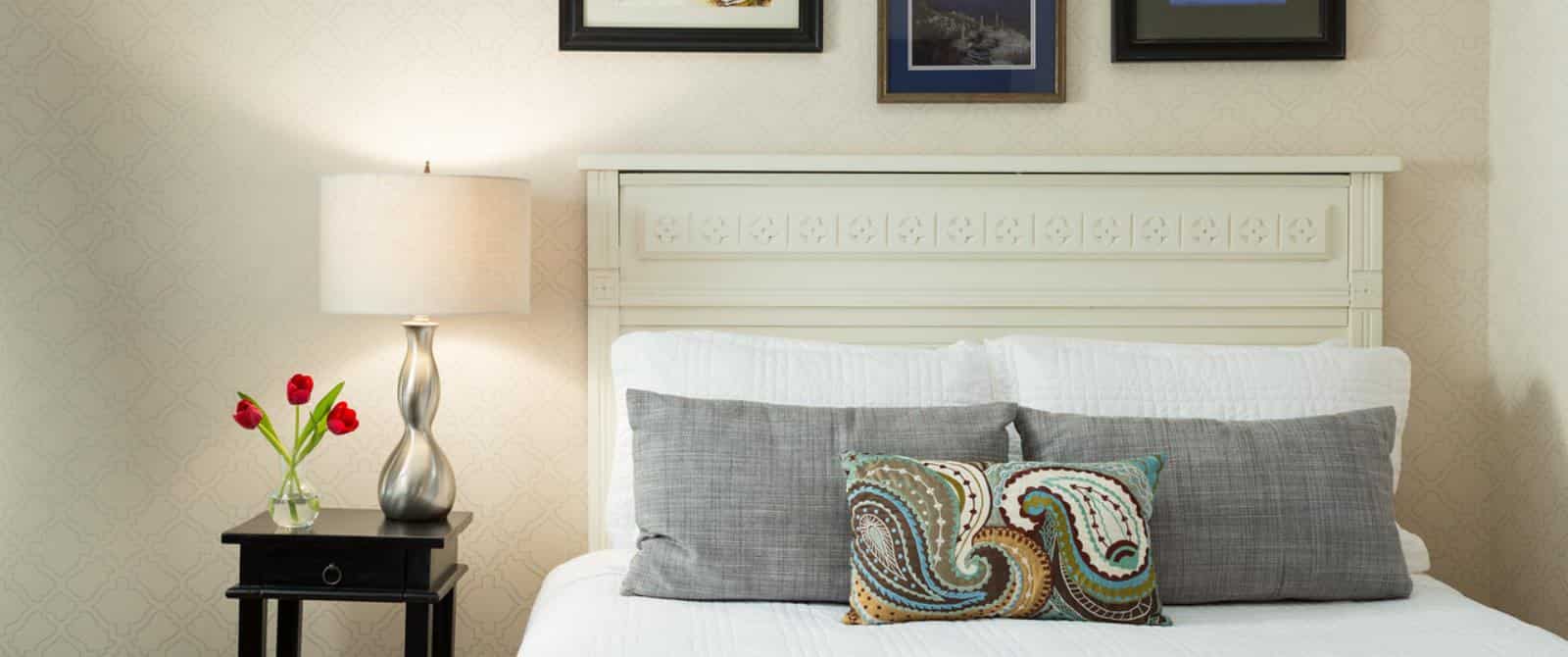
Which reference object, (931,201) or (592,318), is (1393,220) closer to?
(931,201)

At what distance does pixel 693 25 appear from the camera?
8.16 feet

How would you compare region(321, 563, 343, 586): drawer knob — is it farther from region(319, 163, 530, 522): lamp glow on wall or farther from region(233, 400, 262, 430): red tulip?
region(233, 400, 262, 430): red tulip

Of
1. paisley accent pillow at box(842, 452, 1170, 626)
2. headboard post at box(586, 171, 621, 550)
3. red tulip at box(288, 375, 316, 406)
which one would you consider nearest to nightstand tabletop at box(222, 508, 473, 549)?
red tulip at box(288, 375, 316, 406)

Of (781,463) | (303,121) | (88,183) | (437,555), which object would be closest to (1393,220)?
(781,463)

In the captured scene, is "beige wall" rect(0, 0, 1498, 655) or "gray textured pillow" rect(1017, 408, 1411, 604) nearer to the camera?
"gray textured pillow" rect(1017, 408, 1411, 604)

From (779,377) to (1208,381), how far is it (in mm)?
769

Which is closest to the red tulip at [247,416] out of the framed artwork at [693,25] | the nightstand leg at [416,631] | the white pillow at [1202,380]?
the nightstand leg at [416,631]

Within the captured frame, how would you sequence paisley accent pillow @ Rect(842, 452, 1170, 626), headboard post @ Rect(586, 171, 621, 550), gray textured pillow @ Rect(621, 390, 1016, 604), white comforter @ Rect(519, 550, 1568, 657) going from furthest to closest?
headboard post @ Rect(586, 171, 621, 550) → gray textured pillow @ Rect(621, 390, 1016, 604) → paisley accent pillow @ Rect(842, 452, 1170, 626) → white comforter @ Rect(519, 550, 1568, 657)

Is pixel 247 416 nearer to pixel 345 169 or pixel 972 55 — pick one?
pixel 345 169

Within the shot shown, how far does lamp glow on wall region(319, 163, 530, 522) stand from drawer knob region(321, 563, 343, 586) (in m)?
0.15

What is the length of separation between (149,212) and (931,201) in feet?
5.31

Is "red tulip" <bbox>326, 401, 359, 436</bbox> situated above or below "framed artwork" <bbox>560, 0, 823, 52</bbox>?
below

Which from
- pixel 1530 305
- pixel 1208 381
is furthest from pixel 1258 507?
pixel 1530 305

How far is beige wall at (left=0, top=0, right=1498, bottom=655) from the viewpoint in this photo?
8.08 ft
